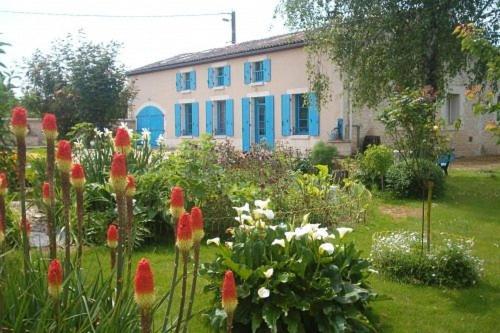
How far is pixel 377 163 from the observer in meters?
12.1

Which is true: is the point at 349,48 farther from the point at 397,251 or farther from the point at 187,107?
the point at 187,107

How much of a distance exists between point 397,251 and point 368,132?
14775 millimetres

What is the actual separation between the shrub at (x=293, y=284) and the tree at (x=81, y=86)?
430 inches

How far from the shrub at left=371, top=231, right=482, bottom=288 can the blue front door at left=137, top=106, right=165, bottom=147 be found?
74.1ft

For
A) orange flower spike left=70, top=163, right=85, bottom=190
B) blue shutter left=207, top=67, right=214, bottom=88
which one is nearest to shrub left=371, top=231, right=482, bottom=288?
orange flower spike left=70, top=163, right=85, bottom=190

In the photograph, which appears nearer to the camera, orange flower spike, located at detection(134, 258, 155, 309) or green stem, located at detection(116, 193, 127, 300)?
orange flower spike, located at detection(134, 258, 155, 309)

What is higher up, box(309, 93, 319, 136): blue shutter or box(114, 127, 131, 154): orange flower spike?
box(309, 93, 319, 136): blue shutter

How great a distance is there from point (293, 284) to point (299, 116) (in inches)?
703

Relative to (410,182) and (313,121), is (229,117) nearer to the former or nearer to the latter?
(313,121)

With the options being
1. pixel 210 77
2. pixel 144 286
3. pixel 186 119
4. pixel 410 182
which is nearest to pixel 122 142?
pixel 144 286

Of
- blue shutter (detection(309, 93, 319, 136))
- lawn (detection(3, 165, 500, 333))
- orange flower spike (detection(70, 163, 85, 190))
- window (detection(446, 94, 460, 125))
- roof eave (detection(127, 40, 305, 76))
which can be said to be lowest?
lawn (detection(3, 165, 500, 333))

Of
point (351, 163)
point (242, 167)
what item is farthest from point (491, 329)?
point (351, 163)

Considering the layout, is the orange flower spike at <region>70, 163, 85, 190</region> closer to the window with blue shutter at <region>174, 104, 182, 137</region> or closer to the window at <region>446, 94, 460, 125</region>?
the window at <region>446, 94, 460, 125</region>

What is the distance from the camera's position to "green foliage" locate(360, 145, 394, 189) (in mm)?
12047
